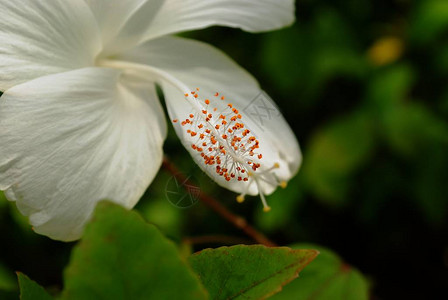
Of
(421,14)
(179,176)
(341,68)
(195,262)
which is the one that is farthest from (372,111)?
(195,262)

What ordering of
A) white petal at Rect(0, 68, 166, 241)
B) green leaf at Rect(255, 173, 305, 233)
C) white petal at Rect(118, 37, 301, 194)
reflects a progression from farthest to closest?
green leaf at Rect(255, 173, 305, 233) < white petal at Rect(118, 37, 301, 194) < white petal at Rect(0, 68, 166, 241)

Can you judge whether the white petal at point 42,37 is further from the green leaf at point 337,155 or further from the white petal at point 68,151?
the green leaf at point 337,155

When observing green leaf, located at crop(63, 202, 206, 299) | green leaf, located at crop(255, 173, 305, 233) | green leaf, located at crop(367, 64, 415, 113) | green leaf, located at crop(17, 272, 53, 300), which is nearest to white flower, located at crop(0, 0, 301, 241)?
green leaf, located at crop(17, 272, 53, 300)

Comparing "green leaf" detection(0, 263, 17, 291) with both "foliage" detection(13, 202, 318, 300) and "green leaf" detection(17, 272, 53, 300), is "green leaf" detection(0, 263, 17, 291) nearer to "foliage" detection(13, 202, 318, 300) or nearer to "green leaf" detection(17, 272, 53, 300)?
"green leaf" detection(17, 272, 53, 300)

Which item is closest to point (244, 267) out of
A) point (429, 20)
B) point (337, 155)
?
point (337, 155)

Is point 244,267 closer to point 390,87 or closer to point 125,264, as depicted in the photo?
point 125,264

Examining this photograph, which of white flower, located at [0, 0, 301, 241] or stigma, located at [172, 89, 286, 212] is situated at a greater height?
white flower, located at [0, 0, 301, 241]
